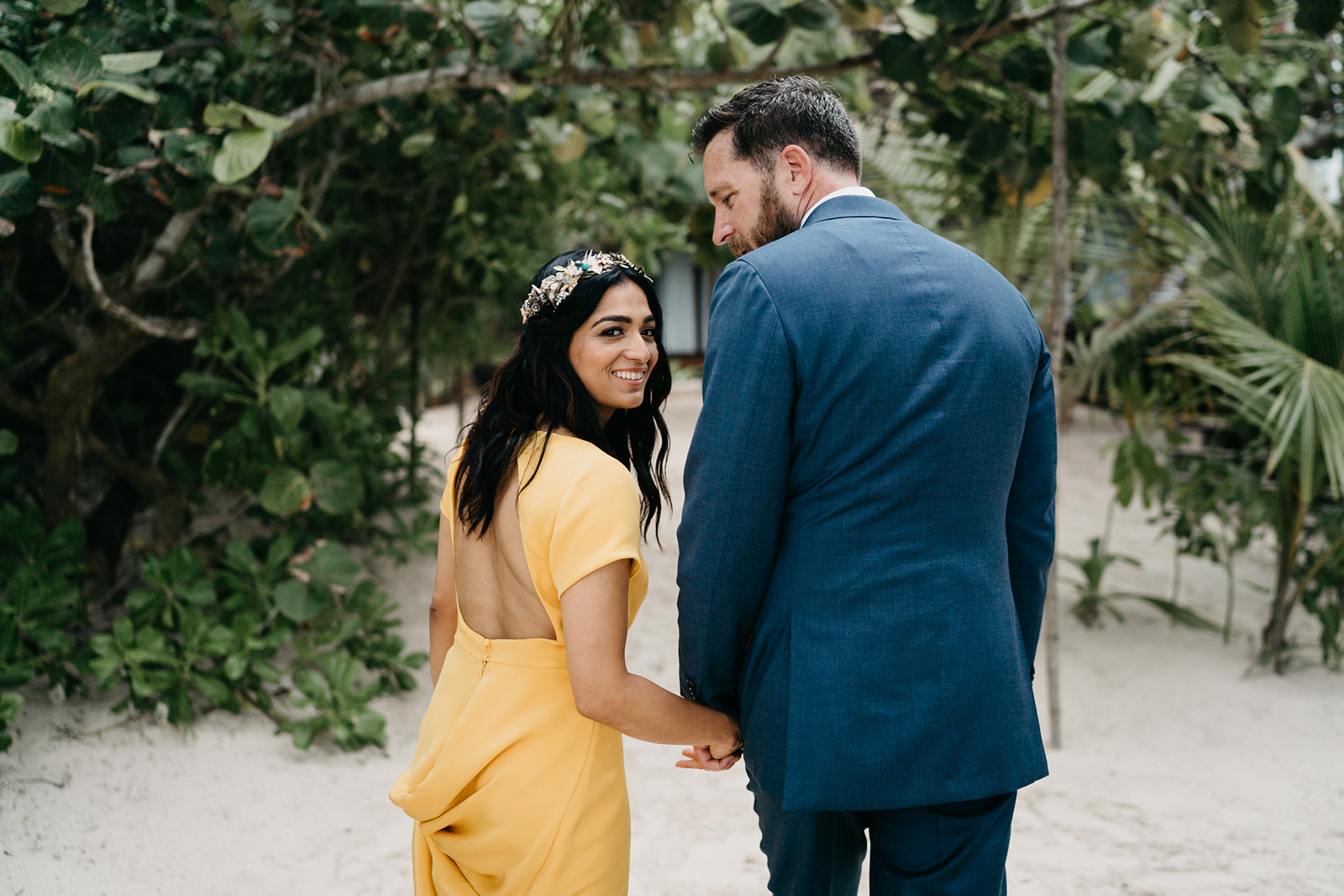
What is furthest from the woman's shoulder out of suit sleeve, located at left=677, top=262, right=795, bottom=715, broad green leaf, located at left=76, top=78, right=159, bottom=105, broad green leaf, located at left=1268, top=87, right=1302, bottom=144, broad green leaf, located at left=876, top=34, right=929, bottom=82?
broad green leaf, located at left=1268, top=87, right=1302, bottom=144

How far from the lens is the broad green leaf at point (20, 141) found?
81.3 inches

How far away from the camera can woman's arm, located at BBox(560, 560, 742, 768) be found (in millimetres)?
1292

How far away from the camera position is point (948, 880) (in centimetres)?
133

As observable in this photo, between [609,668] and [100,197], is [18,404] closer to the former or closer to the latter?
[100,197]

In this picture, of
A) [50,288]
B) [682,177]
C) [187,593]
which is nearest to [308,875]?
[187,593]

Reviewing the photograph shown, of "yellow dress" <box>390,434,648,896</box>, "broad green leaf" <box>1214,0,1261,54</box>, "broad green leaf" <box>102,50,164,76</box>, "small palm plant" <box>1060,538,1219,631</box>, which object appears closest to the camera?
"yellow dress" <box>390,434,648,896</box>

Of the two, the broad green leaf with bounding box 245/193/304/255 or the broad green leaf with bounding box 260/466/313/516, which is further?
the broad green leaf with bounding box 260/466/313/516

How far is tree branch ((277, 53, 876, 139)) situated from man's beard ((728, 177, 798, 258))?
181cm

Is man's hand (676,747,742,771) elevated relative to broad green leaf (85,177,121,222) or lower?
lower

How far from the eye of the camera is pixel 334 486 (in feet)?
10.3

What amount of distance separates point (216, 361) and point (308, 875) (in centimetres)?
204

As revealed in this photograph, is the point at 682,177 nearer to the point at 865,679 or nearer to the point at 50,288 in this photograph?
the point at 50,288

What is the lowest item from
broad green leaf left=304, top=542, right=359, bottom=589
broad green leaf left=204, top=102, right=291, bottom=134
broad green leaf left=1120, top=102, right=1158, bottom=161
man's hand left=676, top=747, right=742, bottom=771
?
broad green leaf left=304, top=542, right=359, bottom=589

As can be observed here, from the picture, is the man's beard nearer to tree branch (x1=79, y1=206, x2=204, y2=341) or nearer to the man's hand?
the man's hand
